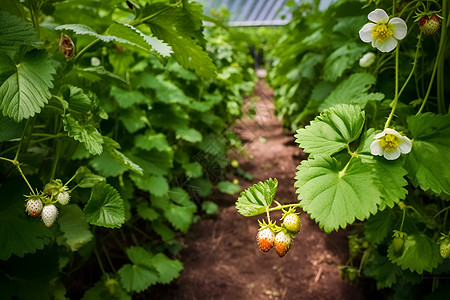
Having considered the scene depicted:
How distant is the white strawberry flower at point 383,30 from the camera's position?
2.58ft

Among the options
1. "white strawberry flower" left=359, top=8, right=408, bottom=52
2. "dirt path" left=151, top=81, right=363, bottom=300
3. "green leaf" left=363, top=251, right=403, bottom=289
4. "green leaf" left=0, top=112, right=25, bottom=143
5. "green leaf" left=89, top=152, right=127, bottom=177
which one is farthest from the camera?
"dirt path" left=151, top=81, right=363, bottom=300

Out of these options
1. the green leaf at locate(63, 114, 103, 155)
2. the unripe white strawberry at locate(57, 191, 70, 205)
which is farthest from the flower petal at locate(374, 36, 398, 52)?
the unripe white strawberry at locate(57, 191, 70, 205)

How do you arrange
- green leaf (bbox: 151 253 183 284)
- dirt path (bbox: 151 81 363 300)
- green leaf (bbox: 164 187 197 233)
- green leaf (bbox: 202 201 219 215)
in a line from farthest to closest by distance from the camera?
green leaf (bbox: 202 201 219 215) → green leaf (bbox: 164 187 197 233) → dirt path (bbox: 151 81 363 300) → green leaf (bbox: 151 253 183 284)

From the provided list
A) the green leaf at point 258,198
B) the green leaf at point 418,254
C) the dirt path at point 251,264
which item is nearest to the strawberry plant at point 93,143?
the dirt path at point 251,264

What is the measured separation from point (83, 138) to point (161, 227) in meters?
0.95

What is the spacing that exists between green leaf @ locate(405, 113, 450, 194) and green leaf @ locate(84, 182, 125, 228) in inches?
26.3

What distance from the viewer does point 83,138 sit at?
0.81m

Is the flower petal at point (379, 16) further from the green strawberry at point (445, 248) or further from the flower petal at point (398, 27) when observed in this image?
the green strawberry at point (445, 248)

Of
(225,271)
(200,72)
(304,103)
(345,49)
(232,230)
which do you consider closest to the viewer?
(200,72)

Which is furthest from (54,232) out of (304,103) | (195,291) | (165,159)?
(304,103)

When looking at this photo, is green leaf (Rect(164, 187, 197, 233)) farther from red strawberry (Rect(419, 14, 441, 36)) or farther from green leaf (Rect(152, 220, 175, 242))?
red strawberry (Rect(419, 14, 441, 36))

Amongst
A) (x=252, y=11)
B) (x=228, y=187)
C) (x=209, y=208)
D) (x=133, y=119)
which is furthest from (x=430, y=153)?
(x=252, y=11)

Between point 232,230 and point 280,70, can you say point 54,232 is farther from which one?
point 280,70

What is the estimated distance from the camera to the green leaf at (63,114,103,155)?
80 cm
